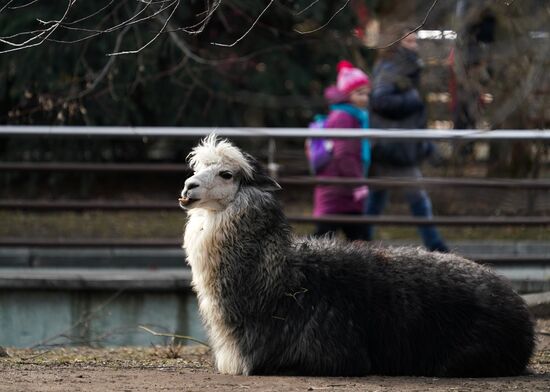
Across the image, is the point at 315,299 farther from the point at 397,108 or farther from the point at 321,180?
the point at 397,108

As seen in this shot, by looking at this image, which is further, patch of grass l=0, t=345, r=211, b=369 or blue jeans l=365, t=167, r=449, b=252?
blue jeans l=365, t=167, r=449, b=252

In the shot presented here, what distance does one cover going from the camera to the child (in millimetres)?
10969

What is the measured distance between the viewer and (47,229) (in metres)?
13.3

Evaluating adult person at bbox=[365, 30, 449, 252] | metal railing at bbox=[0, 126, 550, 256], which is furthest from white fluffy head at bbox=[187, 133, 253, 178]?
adult person at bbox=[365, 30, 449, 252]

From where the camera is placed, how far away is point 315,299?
6.63 meters

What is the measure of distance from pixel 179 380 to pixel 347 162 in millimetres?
4862

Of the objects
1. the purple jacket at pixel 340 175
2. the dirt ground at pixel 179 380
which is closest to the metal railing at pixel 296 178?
the purple jacket at pixel 340 175

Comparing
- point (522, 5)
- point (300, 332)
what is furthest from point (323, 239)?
point (522, 5)

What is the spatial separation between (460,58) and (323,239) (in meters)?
6.05

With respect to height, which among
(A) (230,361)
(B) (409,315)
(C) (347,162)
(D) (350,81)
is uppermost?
(D) (350,81)

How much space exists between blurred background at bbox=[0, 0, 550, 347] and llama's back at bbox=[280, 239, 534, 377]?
3.15m

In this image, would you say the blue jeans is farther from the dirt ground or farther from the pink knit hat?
the dirt ground

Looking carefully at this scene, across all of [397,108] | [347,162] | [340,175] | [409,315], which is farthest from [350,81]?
[409,315]

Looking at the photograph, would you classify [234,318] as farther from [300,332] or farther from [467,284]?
[467,284]
